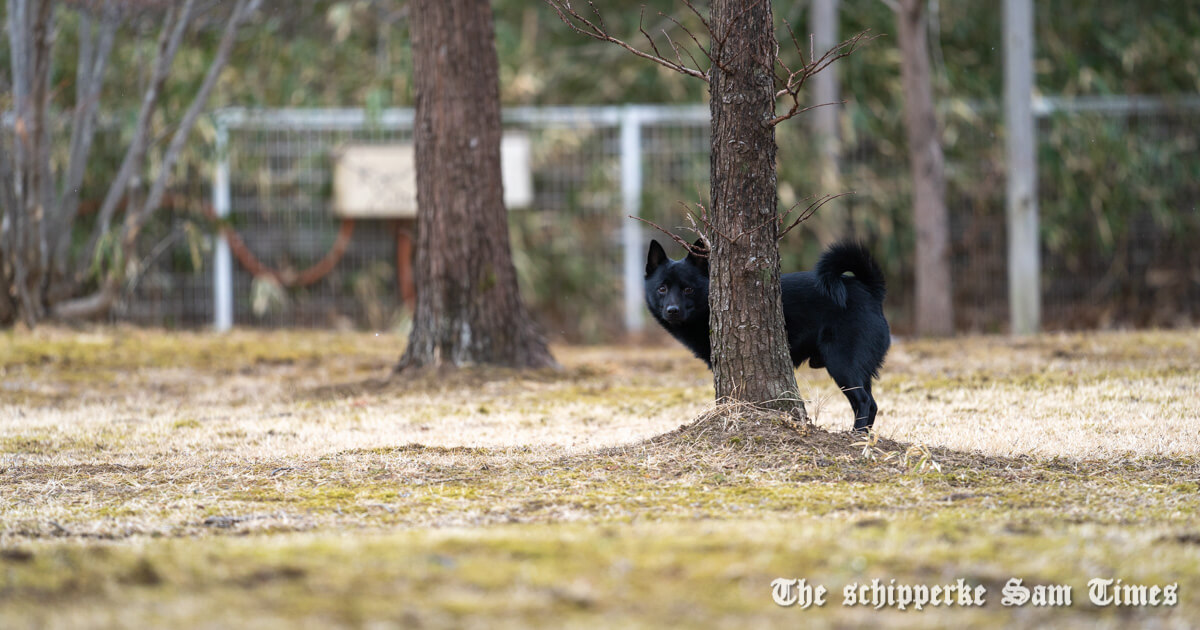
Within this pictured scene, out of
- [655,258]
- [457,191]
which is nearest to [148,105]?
[457,191]

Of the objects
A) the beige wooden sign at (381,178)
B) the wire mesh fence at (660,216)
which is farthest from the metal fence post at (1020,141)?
the beige wooden sign at (381,178)

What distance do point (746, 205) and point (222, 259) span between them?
21.8 ft

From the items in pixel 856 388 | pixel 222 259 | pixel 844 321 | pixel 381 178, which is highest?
pixel 381 178

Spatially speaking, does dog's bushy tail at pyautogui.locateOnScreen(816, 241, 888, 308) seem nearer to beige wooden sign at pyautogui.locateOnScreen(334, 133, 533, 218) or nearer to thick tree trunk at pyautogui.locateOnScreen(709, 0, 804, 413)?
thick tree trunk at pyautogui.locateOnScreen(709, 0, 804, 413)

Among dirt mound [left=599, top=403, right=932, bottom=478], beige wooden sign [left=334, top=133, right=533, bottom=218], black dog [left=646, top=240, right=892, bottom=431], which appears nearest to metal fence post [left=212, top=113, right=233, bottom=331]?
beige wooden sign [left=334, top=133, right=533, bottom=218]

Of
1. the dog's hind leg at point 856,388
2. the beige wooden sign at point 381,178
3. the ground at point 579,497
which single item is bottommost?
the ground at point 579,497

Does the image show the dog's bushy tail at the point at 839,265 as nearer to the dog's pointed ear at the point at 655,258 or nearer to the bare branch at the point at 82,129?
the dog's pointed ear at the point at 655,258

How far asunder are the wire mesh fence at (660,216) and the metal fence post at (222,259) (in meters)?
0.08

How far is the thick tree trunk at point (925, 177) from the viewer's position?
7.96 metres

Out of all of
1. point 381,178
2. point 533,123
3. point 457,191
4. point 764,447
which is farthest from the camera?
point 533,123

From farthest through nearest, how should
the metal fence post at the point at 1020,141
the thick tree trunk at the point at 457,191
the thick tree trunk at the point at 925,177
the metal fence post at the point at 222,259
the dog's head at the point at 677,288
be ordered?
the metal fence post at the point at 222,259 → the metal fence post at the point at 1020,141 → the thick tree trunk at the point at 925,177 → the thick tree trunk at the point at 457,191 → the dog's head at the point at 677,288

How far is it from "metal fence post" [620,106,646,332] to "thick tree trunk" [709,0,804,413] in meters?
5.48

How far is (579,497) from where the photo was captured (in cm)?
320

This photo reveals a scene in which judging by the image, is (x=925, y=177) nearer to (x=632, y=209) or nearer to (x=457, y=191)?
(x=632, y=209)
